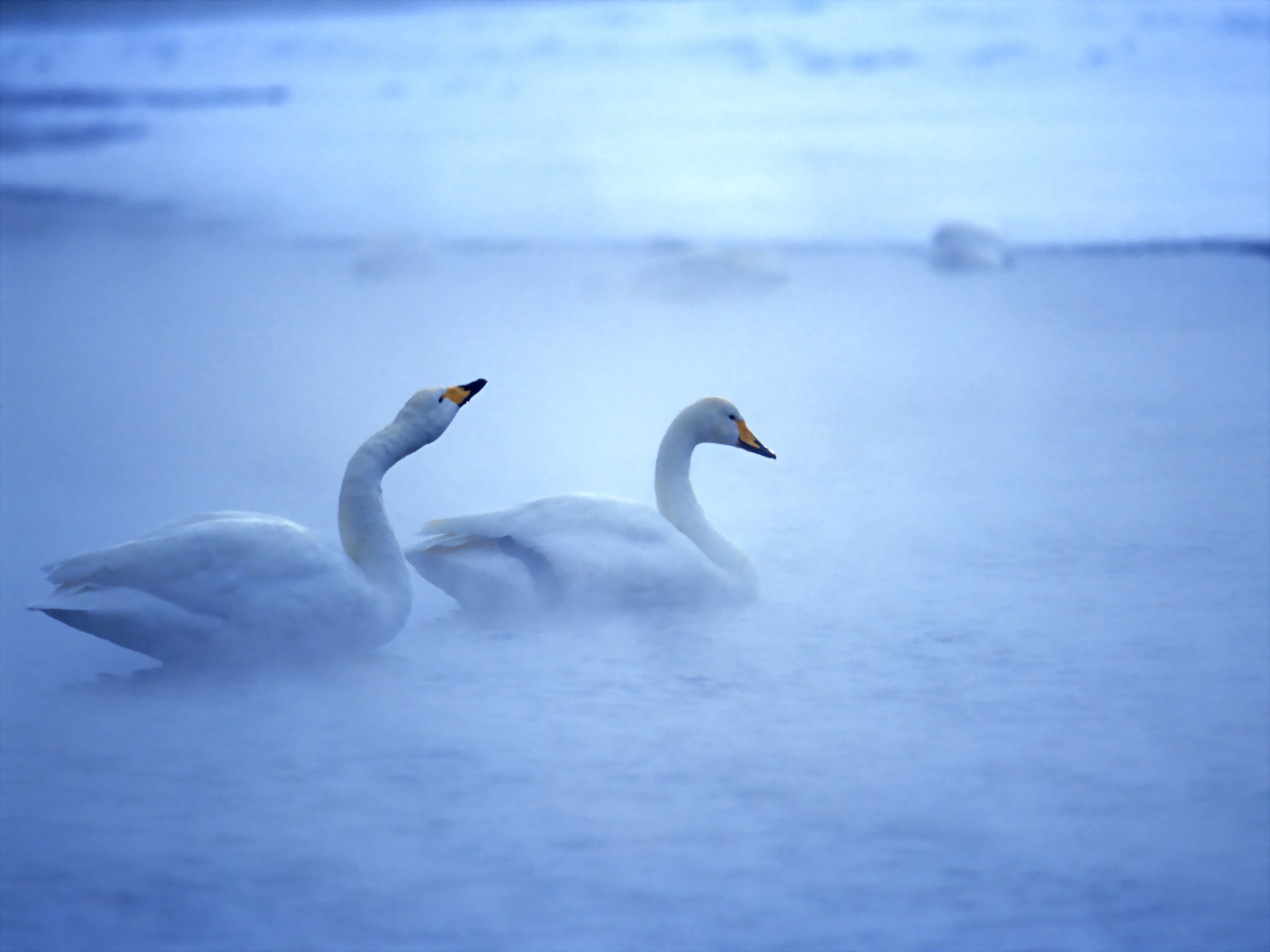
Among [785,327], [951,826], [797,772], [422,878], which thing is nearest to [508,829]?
[422,878]

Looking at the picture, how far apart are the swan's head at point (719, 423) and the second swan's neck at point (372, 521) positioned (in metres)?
0.88

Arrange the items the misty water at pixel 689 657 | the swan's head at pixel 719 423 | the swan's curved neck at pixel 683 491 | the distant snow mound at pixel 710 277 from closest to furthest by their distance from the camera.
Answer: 1. the misty water at pixel 689 657
2. the swan's curved neck at pixel 683 491
3. the swan's head at pixel 719 423
4. the distant snow mound at pixel 710 277

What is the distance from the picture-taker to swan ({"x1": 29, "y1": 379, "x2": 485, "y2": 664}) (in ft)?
9.38

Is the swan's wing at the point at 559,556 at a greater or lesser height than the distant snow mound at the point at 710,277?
lesser

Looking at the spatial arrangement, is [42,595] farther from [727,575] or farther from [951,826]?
[951,826]

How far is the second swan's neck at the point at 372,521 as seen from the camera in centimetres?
312

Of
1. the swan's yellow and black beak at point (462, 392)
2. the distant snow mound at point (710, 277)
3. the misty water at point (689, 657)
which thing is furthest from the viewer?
the distant snow mound at point (710, 277)

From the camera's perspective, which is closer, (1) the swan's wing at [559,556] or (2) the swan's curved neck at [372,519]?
(2) the swan's curved neck at [372,519]

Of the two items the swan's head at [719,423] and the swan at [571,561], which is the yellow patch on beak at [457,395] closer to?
the swan at [571,561]

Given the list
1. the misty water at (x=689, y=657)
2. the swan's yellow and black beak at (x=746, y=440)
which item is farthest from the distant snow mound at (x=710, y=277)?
the swan's yellow and black beak at (x=746, y=440)

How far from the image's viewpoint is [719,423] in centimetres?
379

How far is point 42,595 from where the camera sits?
3.39 m

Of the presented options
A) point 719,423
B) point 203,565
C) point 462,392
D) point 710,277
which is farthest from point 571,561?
point 710,277

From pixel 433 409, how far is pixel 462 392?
0.08 m
